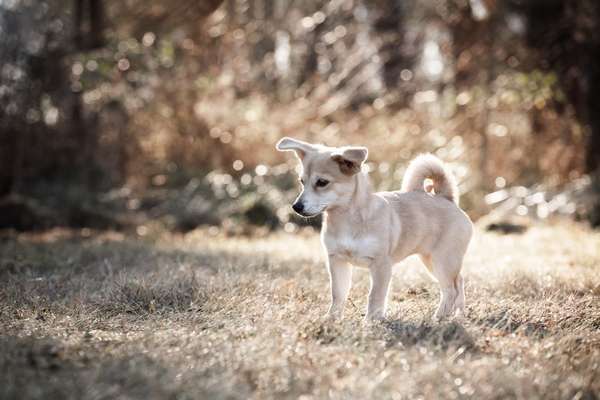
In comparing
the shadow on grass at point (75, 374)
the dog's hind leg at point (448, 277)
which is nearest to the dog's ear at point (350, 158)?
the dog's hind leg at point (448, 277)

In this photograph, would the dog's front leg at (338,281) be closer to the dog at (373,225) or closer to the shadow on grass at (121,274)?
the dog at (373,225)

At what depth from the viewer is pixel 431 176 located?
518 centimetres

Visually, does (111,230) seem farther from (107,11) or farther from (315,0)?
(315,0)

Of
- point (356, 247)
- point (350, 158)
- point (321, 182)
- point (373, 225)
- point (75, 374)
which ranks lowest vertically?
point (75, 374)

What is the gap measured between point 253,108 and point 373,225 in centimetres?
731

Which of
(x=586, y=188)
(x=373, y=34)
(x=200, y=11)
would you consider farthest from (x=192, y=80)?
(x=586, y=188)

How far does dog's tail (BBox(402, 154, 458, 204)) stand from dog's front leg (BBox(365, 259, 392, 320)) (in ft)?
3.09

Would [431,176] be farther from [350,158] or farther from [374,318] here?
[374,318]

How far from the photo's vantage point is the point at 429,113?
39.2 ft

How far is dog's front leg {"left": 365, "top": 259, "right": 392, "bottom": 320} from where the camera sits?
14.0ft

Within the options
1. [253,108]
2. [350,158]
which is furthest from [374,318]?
[253,108]

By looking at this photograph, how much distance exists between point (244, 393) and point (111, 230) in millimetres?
7363

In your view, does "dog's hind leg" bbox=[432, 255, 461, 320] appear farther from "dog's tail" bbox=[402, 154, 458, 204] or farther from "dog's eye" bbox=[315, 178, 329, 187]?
"dog's eye" bbox=[315, 178, 329, 187]

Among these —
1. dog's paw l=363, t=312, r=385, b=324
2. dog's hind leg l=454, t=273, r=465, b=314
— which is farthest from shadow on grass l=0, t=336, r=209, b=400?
dog's hind leg l=454, t=273, r=465, b=314
